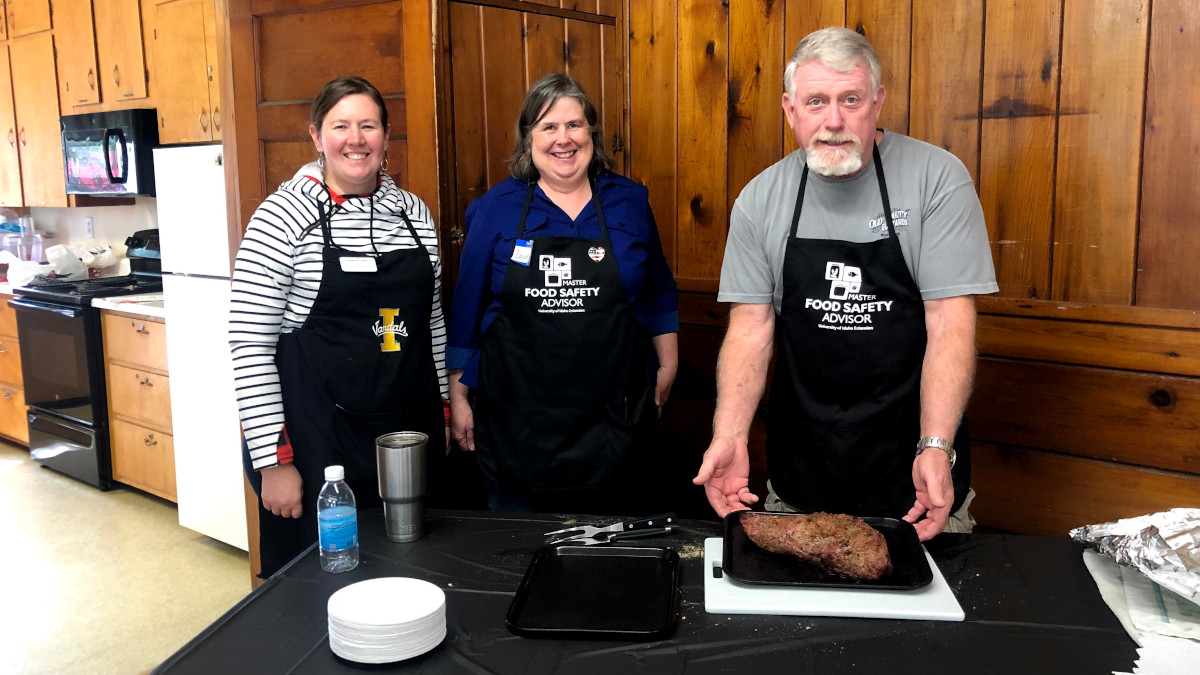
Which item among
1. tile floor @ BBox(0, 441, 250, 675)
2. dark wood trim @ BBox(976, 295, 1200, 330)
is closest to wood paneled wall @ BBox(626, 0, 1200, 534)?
dark wood trim @ BBox(976, 295, 1200, 330)

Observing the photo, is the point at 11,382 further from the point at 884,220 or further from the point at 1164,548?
the point at 1164,548

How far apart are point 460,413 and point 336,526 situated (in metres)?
0.92

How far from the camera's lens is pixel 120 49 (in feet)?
13.6

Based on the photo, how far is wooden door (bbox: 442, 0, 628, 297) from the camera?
249 centimetres

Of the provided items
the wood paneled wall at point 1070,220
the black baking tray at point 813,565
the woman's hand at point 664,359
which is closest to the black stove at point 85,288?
the woman's hand at point 664,359

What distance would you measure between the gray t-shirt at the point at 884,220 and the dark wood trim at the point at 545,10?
106 centimetres

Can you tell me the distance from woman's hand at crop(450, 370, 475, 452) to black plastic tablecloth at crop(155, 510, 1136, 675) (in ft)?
2.92

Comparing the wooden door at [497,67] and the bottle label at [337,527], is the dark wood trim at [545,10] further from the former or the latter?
the bottle label at [337,527]

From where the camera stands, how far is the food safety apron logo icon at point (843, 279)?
180cm

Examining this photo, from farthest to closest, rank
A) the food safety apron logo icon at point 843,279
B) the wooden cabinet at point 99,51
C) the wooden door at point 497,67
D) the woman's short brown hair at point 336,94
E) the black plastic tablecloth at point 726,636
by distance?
1. the wooden cabinet at point 99,51
2. the wooden door at point 497,67
3. the woman's short brown hair at point 336,94
4. the food safety apron logo icon at point 843,279
5. the black plastic tablecloth at point 726,636

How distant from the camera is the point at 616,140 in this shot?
299 cm

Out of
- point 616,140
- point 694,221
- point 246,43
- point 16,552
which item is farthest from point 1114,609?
point 16,552

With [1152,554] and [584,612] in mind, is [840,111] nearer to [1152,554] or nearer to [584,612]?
[1152,554]

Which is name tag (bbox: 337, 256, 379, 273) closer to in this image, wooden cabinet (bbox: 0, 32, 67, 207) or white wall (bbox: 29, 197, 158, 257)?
white wall (bbox: 29, 197, 158, 257)
